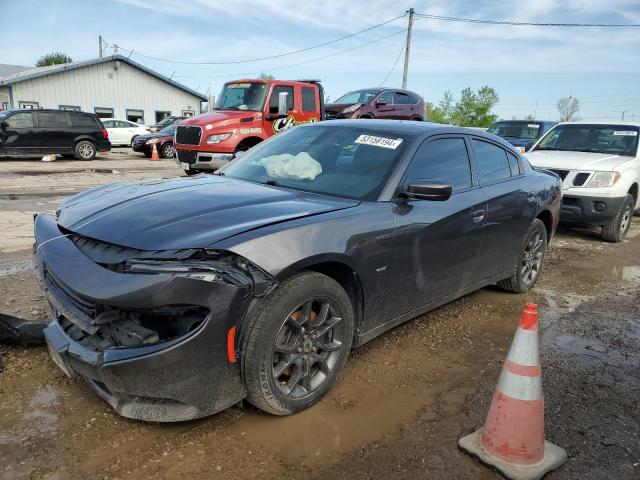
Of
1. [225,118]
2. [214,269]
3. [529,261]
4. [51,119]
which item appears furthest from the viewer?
[51,119]

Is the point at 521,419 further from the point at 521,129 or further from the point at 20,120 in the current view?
the point at 20,120

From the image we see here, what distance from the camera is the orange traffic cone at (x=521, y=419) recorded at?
2.40 m

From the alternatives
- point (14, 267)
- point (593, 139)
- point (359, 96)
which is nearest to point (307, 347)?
point (14, 267)

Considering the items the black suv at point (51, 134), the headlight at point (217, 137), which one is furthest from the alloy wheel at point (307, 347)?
the black suv at point (51, 134)

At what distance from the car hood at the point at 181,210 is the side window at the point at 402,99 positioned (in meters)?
13.5

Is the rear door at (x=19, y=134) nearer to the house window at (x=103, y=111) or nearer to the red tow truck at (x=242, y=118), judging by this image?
the red tow truck at (x=242, y=118)

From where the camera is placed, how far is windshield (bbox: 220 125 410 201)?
335 cm

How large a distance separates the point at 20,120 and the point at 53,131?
1.00 metres

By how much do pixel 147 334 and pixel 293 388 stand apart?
0.88m

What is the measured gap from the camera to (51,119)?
1697 cm

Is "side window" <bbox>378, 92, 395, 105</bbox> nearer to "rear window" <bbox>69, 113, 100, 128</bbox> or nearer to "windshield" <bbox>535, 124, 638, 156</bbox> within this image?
"windshield" <bbox>535, 124, 638, 156</bbox>

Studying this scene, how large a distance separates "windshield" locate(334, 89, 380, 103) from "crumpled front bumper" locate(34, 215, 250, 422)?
44.8 feet

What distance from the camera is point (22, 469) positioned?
7.39ft

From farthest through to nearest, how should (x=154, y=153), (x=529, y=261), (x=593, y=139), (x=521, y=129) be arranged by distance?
(x=154, y=153), (x=521, y=129), (x=593, y=139), (x=529, y=261)
